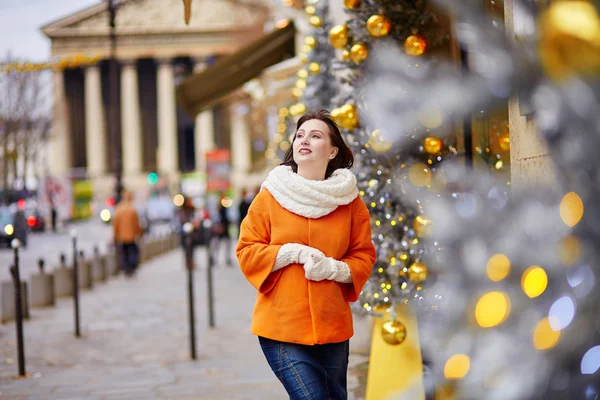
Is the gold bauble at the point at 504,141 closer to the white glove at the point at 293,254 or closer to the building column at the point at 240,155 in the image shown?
the white glove at the point at 293,254

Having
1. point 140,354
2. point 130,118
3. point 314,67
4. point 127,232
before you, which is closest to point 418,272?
point 314,67

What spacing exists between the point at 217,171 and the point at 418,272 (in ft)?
85.8

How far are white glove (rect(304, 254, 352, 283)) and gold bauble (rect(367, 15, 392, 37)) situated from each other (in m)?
2.25

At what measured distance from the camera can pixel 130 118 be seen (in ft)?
260

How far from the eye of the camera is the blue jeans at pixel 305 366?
3479mm

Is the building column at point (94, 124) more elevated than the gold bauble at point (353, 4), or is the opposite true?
the building column at point (94, 124)

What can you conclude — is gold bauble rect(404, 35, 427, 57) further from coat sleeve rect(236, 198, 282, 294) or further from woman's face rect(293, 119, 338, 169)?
coat sleeve rect(236, 198, 282, 294)

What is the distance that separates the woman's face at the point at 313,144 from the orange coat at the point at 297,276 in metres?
0.23

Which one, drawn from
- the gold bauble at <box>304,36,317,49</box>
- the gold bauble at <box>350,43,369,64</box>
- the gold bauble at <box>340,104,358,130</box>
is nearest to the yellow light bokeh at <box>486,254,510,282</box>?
the gold bauble at <box>350,43,369,64</box>

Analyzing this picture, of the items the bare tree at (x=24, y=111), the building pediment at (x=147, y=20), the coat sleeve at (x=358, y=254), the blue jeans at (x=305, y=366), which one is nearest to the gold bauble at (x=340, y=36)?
the coat sleeve at (x=358, y=254)

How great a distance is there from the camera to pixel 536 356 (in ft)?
4.33

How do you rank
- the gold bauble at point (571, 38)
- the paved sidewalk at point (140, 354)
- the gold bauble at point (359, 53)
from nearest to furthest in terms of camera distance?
1. the gold bauble at point (571, 38)
2. the gold bauble at point (359, 53)
3. the paved sidewalk at point (140, 354)

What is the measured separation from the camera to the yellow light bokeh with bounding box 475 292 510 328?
52.6 inches

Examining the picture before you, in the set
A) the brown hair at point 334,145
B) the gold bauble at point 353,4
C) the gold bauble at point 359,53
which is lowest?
the brown hair at point 334,145
